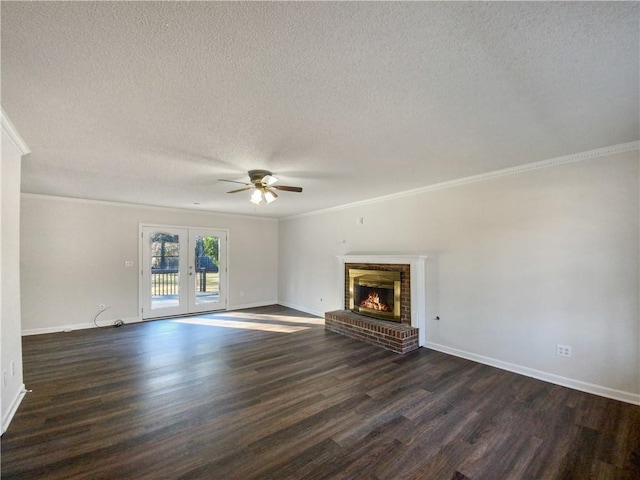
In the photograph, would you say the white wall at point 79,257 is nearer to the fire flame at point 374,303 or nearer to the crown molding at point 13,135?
the crown molding at point 13,135

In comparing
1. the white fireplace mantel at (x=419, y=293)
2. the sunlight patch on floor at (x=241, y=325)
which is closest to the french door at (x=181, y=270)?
the sunlight patch on floor at (x=241, y=325)

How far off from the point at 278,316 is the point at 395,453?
4.73m

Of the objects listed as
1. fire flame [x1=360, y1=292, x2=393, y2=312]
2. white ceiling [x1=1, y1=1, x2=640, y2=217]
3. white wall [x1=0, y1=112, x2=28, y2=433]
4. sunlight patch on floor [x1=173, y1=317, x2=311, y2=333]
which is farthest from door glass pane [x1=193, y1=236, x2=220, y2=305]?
white wall [x1=0, y1=112, x2=28, y2=433]

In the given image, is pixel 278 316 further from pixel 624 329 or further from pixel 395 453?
pixel 624 329

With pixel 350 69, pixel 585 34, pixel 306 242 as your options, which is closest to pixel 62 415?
pixel 350 69

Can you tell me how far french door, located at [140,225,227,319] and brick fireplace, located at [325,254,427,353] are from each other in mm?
3425

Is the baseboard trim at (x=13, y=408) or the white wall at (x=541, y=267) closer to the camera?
the baseboard trim at (x=13, y=408)

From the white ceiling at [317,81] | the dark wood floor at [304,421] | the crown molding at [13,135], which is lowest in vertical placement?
the dark wood floor at [304,421]

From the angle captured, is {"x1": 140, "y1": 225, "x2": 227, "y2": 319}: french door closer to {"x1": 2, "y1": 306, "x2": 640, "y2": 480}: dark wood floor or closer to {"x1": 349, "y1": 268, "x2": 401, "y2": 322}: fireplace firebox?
{"x1": 2, "y1": 306, "x2": 640, "y2": 480}: dark wood floor

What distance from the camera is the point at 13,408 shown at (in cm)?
259

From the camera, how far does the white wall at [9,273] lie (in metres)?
2.34

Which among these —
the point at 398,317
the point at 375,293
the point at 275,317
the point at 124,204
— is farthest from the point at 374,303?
the point at 124,204

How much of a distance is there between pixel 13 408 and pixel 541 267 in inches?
219

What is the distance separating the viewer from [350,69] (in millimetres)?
1674
